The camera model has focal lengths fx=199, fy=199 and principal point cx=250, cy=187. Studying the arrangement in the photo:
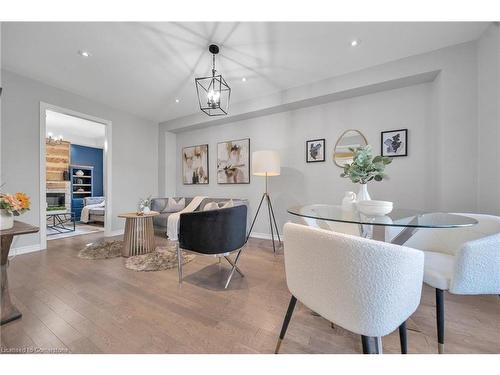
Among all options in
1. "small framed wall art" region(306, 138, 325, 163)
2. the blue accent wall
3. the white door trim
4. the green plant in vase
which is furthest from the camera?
the blue accent wall


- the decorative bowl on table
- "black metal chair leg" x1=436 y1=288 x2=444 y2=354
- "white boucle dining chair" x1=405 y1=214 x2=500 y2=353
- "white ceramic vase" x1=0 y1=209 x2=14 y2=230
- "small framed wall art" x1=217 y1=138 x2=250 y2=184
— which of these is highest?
"small framed wall art" x1=217 y1=138 x2=250 y2=184

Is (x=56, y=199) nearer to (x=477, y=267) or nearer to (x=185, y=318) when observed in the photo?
(x=185, y=318)

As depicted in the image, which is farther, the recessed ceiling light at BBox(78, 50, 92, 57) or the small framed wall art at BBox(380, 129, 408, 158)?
the small framed wall art at BBox(380, 129, 408, 158)

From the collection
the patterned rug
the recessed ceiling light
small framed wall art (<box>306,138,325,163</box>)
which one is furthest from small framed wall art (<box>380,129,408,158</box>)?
the recessed ceiling light

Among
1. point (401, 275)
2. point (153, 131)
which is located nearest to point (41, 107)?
point (153, 131)

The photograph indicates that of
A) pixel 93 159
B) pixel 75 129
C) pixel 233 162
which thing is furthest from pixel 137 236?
pixel 93 159

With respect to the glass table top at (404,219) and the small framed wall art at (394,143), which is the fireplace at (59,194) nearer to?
the glass table top at (404,219)

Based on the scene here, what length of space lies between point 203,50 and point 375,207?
8.27 ft

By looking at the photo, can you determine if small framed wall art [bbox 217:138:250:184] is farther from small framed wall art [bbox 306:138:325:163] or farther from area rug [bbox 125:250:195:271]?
area rug [bbox 125:250:195:271]

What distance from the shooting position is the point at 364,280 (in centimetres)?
80

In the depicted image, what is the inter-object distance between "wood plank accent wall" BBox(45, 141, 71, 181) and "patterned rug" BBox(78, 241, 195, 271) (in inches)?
178

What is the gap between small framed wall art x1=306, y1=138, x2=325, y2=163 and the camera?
333 centimetres

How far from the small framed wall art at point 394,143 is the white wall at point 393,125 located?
75 mm
